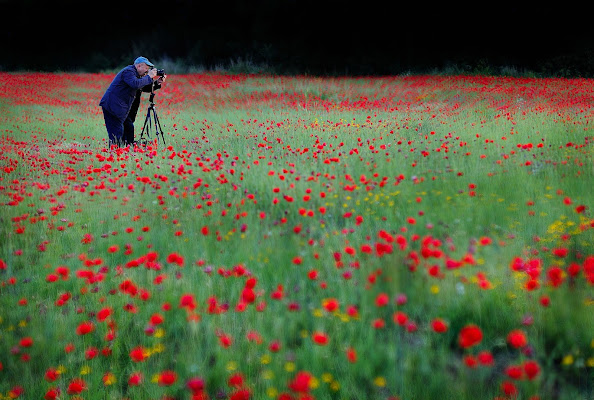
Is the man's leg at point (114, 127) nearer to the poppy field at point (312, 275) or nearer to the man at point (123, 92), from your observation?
the man at point (123, 92)

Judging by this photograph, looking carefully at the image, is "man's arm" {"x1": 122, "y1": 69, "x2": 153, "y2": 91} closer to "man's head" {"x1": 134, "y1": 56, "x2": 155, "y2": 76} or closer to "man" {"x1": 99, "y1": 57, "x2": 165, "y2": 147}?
"man" {"x1": 99, "y1": 57, "x2": 165, "y2": 147}

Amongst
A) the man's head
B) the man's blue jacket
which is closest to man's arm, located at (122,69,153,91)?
the man's blue jacket

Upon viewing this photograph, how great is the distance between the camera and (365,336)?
235cm

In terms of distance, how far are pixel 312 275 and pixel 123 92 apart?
7.12m

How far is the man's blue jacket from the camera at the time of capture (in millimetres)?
8141

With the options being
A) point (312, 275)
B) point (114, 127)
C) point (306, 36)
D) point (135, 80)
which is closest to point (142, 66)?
point (135, 80)

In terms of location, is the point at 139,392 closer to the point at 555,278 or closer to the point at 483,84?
the point at 555,278

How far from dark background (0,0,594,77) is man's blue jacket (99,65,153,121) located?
51.9 feet

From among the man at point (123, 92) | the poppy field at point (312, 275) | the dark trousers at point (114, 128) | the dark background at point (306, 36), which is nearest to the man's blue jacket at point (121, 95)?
the man at point (123, 92)

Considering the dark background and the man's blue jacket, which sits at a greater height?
the dark background

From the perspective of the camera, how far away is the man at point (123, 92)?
8008 mm

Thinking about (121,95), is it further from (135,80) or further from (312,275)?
(312,275)

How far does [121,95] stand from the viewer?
8258 millimetres

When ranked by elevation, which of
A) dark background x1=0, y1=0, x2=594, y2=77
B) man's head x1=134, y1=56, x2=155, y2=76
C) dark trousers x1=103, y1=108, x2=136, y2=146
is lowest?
dark trousers x1=103, y1=108, x2=136, y2=146
